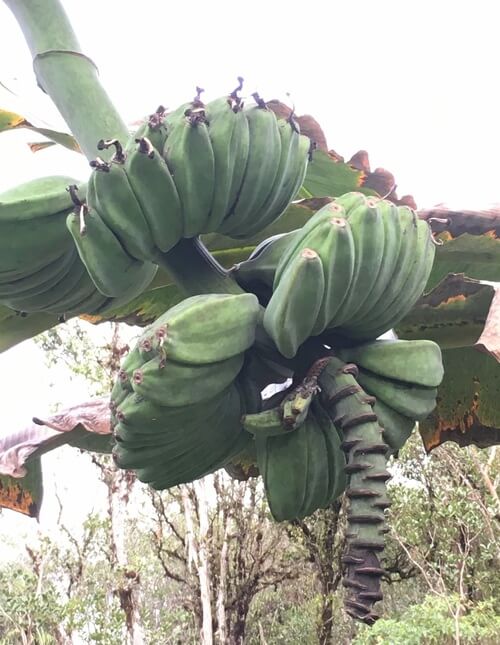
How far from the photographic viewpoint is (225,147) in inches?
26.4

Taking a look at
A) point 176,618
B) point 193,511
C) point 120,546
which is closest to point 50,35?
point 120,546

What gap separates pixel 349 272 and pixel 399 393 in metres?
0.14

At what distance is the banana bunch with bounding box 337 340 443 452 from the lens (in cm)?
66

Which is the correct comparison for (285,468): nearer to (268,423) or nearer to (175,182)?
(268,423)

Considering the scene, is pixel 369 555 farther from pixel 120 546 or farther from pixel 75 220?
pixel 120 546

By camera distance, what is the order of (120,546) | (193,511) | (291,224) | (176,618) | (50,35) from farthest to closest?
(176,618)
(193,511)
(120,546)
(291,224)
(50,35)

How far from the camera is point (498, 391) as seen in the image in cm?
115

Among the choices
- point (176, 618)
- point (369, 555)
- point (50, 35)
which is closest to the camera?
point (369, 555)

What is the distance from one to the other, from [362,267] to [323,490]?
→ 24cm

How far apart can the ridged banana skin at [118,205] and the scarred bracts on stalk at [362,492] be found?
0.79ft

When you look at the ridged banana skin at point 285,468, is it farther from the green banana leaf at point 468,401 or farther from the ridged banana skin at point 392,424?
the green banana leaf at point 468,401

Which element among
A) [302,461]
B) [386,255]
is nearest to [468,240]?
[386,255]

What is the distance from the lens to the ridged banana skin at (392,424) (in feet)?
2.14

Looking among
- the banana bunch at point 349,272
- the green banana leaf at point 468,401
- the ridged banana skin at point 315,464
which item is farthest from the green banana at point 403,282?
the green banana leaf at point 468,401
